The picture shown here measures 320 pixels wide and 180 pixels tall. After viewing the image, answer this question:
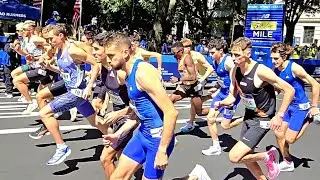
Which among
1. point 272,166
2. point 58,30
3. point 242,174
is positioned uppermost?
point 58,30

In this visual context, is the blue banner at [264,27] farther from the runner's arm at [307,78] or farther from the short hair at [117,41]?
the short hair at [117,41]

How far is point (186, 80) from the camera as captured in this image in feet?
26.5

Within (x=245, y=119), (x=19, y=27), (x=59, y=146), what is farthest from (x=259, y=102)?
(x=19, y=27)

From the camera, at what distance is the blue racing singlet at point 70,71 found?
599 cm

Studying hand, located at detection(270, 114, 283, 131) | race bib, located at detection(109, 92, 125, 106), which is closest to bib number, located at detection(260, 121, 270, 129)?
hand, located at detection(270, 114, 283, 131)

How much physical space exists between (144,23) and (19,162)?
4047 cm

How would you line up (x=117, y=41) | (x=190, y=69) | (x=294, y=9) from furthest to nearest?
(x=294, y=9) < (x=190, y=69) < (x=117, y=41)

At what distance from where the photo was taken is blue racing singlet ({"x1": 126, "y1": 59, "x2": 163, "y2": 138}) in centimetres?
375

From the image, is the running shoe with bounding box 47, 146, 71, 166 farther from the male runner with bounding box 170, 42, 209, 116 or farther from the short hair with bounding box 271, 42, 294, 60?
the short hair with bounding box 271, 42, 294, 60

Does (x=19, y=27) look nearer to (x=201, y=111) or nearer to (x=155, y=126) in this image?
(x=201, y=111)

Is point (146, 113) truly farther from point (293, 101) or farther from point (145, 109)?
point (293, 101)

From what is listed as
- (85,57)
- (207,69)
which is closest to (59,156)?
(85,57)

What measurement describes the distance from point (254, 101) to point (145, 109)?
1.79m

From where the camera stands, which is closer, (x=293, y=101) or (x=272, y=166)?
(x=272, y=166)
